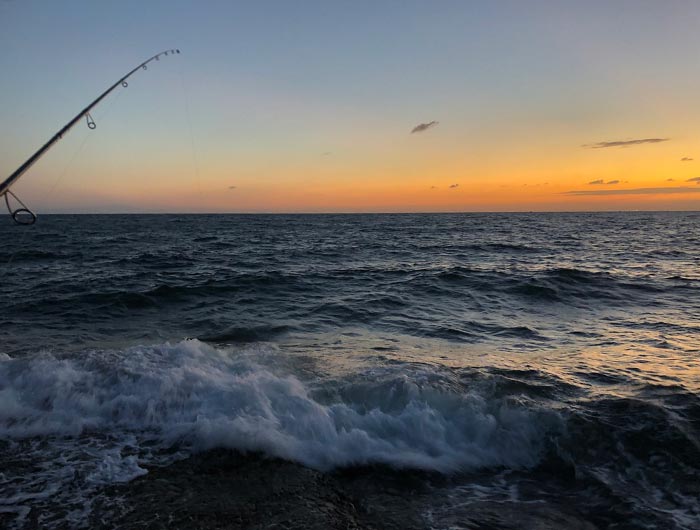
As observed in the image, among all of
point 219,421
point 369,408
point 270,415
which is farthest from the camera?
point 369,408

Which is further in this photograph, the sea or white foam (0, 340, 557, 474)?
white foam (0, 340, 557, 474)

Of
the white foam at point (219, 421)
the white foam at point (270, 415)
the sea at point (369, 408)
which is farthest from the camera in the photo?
the white foam at point (270, 415)

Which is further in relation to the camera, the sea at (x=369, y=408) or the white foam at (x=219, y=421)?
the white foam at (x=219, y=421)

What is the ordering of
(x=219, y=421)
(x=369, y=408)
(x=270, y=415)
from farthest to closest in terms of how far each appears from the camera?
1. (x=369, y=408)
2. (x=270, y=415)
3. (x=219, y=421)

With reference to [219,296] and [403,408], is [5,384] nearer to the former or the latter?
[403,408]

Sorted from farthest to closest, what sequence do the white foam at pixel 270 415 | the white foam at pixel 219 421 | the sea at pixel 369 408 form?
1. the white foam at pixel 270 415
2. the white foam at pixel 219 421
3. the sea at pixel 369 408

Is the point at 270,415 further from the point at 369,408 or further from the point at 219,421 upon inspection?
the point at 369,408

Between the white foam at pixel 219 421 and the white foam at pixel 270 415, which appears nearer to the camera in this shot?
the white foam at pixel 219 421

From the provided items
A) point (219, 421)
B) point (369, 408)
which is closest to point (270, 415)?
point (219, 421)

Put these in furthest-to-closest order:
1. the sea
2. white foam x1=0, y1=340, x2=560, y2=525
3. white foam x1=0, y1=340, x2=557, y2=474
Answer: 1. white foam x1=0, y1=340, x2=557, y2=474
2. white foam x1=0, y1=340, x2=560, y2=525
3. the sea

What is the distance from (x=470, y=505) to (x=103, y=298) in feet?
38.3

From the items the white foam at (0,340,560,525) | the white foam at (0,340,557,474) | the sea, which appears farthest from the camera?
the white foam at (0,340,557,474)

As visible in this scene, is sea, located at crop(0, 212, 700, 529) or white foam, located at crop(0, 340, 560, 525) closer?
sea, located at crop(0, 212, 700, 529)

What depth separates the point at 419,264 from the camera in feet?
68.4
